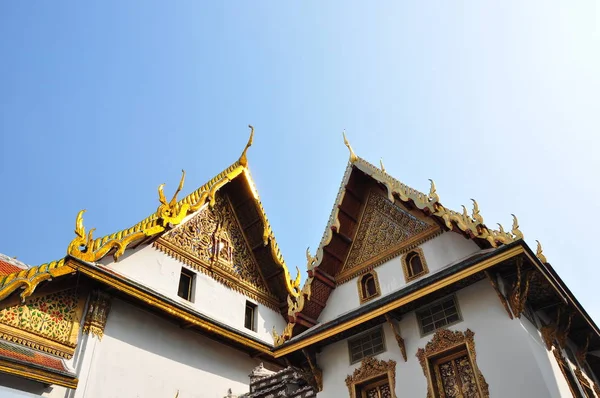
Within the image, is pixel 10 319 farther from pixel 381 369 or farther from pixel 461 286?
pixel 461 286

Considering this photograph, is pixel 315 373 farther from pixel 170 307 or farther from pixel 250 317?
pixel 250 317

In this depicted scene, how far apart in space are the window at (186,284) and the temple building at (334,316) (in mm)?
27

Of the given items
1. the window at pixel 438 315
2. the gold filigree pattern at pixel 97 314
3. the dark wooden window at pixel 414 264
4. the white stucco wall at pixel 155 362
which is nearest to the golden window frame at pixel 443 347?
the window at pixel 438 315

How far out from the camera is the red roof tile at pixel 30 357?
7395 mm

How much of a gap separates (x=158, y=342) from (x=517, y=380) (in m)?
7.20

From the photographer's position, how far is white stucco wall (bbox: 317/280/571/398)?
5.77 meters

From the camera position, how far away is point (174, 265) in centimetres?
1168

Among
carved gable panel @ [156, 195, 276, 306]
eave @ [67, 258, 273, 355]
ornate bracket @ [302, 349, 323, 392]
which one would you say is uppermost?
carved gable panel @ [156, 195, 276, 306]

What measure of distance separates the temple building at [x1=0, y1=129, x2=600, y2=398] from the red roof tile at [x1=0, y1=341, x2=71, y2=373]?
4 centimetres

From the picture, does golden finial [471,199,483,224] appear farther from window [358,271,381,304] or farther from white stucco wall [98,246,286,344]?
white stucco wall [98,246,286,344]

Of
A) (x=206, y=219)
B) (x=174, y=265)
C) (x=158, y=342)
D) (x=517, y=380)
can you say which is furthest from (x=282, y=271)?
(x=517, y=380)

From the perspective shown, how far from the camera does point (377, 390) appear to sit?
Answer: 7273 millimetres

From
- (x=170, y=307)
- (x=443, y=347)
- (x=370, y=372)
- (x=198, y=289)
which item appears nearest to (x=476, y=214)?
(x=443, y=347)

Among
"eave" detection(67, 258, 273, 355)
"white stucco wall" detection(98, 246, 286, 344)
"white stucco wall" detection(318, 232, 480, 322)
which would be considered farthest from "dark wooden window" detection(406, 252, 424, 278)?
"white stucco wall" detection(98, 246, 286, 344)
